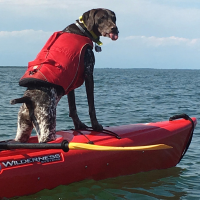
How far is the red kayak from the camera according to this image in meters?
4.70

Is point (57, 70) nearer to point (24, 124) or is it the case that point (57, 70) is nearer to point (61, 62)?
point (61, 62)

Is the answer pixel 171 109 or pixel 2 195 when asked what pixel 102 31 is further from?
pixel 171 109

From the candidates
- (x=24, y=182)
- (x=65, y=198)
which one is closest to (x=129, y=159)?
(x=65, y=198)

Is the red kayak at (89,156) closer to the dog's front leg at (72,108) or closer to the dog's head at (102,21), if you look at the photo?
the dog's front leg at (72,108)

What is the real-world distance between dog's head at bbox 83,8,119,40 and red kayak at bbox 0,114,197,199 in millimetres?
1527

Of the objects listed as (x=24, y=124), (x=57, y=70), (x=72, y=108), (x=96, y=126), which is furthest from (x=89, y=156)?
(x=57, y=70)

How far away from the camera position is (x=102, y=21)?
5359 mm

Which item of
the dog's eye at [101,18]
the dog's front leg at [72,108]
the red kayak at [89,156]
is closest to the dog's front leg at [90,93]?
the red kayak at [89,156]

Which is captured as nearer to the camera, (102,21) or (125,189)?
(102,21)

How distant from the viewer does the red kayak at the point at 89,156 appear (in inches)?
185

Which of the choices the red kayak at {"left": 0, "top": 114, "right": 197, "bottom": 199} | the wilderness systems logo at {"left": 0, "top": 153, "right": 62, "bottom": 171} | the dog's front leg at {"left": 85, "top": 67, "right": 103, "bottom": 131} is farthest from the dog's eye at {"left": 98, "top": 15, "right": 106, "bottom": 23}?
the wilderness systems logo at {"left": 0, "top": 153, "right": 62, "bottom": 171}

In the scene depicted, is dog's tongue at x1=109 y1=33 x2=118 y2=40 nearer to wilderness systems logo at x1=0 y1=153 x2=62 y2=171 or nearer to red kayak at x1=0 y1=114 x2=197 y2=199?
red kayak at x1=0 y1=114 x2=197 y2=199

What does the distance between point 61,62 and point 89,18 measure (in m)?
0.81

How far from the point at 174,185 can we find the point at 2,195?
2800mm
